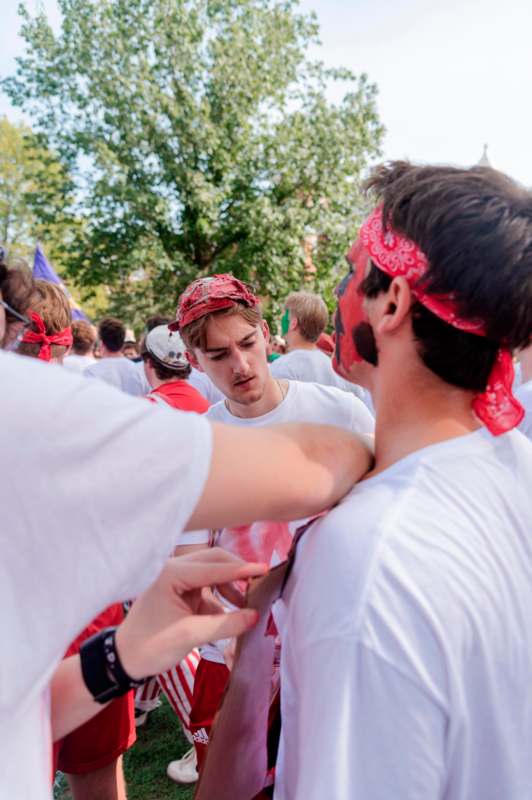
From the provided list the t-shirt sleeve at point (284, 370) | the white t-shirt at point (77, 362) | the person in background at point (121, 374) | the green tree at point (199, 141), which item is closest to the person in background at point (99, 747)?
the t-shirt sleeve at point (284, 370)

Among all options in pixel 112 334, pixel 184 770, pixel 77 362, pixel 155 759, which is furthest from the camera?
pixel 112 334

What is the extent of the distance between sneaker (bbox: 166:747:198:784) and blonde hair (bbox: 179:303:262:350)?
2.33 m

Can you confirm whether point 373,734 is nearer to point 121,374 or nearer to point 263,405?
point 263,405

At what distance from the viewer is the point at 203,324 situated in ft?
9.09

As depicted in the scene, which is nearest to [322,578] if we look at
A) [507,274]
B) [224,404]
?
[507,274]

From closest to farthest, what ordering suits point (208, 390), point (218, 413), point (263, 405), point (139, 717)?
1. point (263, 405)
2. point (218, 413)
3. point (139, 717)
4. point (208, 390)

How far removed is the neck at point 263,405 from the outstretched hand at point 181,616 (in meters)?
1.64

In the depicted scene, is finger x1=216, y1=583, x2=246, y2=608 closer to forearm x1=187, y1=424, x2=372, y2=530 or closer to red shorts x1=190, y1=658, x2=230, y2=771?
forearm x1=187, y1=424, x2=372, y2=530

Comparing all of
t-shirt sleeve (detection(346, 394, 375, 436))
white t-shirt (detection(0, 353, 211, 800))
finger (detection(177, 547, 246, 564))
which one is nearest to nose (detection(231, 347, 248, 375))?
t-shirt sleeve (detection(346, 394, 375, 436))

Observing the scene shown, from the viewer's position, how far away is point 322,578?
1.07m

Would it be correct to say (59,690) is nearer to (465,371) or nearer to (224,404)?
(465,371)

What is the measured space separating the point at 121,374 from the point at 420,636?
18.1 feet

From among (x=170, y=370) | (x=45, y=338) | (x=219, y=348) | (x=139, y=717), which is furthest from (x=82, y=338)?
(x=219, y=348)

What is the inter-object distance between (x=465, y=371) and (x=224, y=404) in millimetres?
1933
